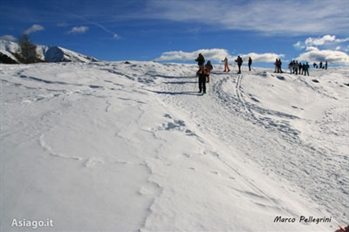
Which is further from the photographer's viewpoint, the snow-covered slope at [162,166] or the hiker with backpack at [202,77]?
the hiker with backpack at [202,77]

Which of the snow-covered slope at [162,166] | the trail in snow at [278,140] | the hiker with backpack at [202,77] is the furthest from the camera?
the hiker with backpack at [202,77]

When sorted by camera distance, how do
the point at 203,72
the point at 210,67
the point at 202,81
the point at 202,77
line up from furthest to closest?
the point at 210,67 → the point at 202,81 → the point at 202,77 → the point at 203,72

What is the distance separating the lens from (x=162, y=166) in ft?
18.7

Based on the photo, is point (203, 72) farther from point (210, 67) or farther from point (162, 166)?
point (162, 166)

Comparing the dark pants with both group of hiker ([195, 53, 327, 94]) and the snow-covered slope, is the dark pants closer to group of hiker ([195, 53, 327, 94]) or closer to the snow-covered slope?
group of hiker ([195, 53, 327, 94])

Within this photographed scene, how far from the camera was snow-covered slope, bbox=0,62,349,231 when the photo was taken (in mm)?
4094

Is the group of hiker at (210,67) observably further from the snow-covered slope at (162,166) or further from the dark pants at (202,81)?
the snow-covered slope at (162,166)

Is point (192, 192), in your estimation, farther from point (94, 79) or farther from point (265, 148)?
point (94, 79)

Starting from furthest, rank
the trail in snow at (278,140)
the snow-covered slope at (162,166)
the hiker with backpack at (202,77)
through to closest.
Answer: the hiker with backpack at (202,77)
the trail in snow at (278,140)
the snow-covered slope at (162,166)

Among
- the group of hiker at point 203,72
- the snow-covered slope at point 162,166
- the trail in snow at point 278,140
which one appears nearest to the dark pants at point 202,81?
the group of hiker at point 203,72

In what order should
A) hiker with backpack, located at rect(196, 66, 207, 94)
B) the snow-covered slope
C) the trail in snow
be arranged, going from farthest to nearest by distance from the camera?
hiker with backpack, located at rect(196, 66, 207, 94) → the trail in snow → the snow-covered slope

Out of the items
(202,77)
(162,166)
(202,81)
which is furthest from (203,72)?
(162,166)

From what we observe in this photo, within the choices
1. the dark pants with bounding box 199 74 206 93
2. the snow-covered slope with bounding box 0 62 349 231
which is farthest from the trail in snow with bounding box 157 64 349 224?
the dark pants with bounding box 199 74 206 93

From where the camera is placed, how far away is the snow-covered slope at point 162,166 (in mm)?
4094
